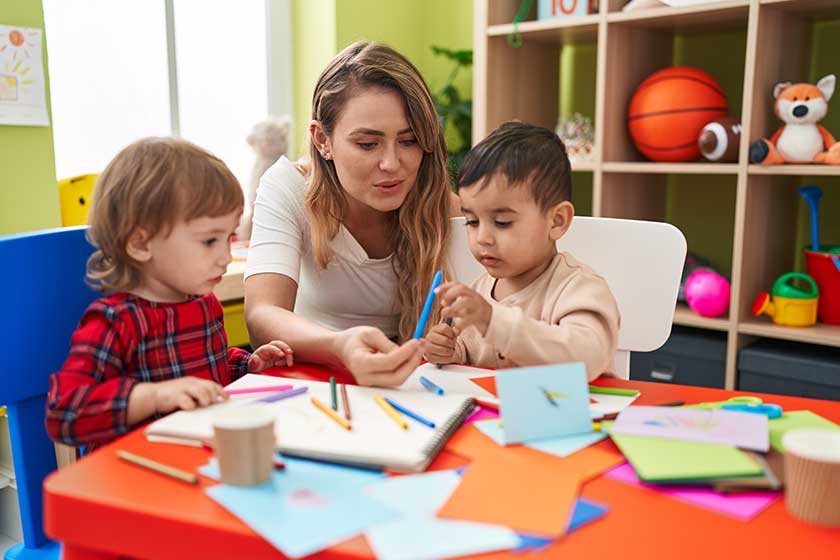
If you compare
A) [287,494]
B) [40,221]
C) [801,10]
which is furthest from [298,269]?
[801,10]

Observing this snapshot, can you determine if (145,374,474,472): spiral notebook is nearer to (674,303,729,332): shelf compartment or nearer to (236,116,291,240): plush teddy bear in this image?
(674,303,729,332): shelf compartment

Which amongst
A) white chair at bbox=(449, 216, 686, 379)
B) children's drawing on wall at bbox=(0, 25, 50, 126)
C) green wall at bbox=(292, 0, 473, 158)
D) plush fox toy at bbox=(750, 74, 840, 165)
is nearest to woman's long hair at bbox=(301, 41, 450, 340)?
white chair at bbox=(449, 216, 686, 379)

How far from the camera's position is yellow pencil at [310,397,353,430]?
2.48 feet

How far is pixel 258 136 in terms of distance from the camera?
2492 millimetres

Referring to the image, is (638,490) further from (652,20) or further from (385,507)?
(652,20)

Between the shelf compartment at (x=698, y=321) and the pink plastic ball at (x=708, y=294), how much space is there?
0.02 m

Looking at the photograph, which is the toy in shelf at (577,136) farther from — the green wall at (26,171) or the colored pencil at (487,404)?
the colored pencil at (487,404)

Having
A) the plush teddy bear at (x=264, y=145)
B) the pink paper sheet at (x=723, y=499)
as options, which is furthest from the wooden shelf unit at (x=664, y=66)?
the pink paper sheet at (x=723, y=499)

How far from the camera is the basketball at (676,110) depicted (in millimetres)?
2150

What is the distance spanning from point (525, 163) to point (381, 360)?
34 cm

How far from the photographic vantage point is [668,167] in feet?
7.17

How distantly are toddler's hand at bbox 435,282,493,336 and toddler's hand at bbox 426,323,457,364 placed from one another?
0.16 m

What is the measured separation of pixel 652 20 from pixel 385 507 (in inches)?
78.0

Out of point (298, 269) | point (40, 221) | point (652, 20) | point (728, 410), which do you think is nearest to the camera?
point (728, 410)
